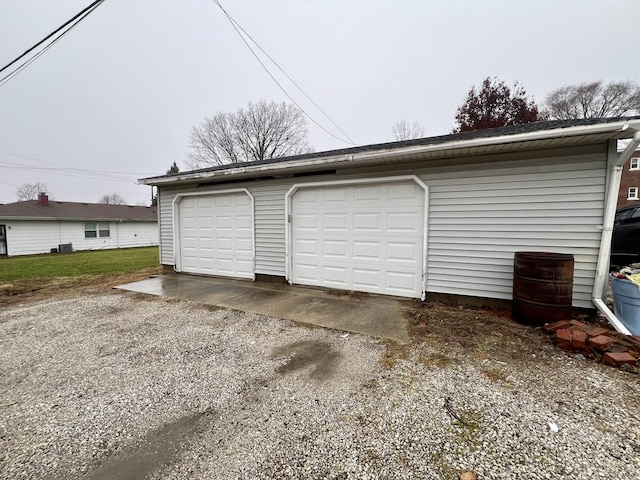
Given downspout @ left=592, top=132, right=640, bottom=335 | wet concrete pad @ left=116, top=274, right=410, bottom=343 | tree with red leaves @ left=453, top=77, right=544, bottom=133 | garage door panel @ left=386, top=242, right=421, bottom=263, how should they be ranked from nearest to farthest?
downspout @ left=592, top=132, right=640, bottom=335
wet concrete pad @ left=116, top=274, right=410, bottom=343
garage door panel @ left=386, top=242, right=421, bottom=263
tree with red leaves @ left=453, top=77, right=544, bottom=133

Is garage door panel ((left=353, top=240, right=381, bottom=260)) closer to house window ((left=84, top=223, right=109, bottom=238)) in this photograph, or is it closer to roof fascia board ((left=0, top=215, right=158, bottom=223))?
roof fascia board ((left=0, top=215, right=158, bottom=223))

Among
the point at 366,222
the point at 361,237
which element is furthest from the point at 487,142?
the point at 361,237

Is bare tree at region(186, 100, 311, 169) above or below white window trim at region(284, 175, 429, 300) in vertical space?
above

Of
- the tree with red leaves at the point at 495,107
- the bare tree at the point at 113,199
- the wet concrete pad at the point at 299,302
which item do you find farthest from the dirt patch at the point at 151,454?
the bare tree at the point at 113,199

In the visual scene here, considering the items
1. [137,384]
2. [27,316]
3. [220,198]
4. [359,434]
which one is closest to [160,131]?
[220,198]

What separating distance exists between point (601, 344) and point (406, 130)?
19.8m

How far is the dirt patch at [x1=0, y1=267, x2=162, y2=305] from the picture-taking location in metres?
5.68

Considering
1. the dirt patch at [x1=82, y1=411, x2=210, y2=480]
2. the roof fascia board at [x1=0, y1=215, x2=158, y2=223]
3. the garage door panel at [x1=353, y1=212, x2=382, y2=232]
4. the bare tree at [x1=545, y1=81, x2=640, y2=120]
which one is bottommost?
the dirt patch at [x1=82, y1=411, x2=210, y2=480]

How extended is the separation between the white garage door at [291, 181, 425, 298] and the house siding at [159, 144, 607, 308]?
10.8 inches

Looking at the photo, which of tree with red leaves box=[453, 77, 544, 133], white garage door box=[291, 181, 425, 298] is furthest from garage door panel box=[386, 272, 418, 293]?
tree with red leaves box=[453, 77, 544, 133]

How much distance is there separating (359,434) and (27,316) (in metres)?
5.76

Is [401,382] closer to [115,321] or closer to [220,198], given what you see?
[115,321]

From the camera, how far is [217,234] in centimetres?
693

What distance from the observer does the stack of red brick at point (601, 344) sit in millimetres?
2537
